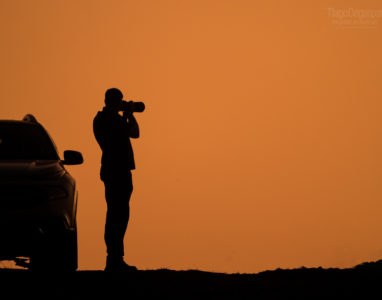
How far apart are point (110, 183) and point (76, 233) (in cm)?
134

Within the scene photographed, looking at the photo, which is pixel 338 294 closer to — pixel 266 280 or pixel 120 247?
pixel 266 280

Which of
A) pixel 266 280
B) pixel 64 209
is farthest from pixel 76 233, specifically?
pixel 266 280

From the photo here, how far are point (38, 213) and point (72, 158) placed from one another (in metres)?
1.41

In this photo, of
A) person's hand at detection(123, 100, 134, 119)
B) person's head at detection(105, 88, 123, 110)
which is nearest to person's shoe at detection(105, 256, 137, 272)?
person's hand at detection(123, 100, 134, 119)

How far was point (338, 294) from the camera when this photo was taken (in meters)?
7.06

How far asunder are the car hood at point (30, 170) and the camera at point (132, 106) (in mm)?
1583

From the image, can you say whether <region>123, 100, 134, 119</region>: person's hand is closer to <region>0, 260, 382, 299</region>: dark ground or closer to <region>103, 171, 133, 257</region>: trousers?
<region>103, 171, 133, 257</region>: trousers

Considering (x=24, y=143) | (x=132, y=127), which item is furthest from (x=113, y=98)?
(x=24, y=143)

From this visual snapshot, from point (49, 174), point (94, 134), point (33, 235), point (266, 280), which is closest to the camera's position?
point (33, 235)

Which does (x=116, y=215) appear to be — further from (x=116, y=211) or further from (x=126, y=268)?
(x=126, y=268)

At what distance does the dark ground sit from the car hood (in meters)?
1.09

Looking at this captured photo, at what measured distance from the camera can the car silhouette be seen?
22.0 ft

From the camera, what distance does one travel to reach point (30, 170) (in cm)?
711

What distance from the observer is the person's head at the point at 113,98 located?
344 inches
